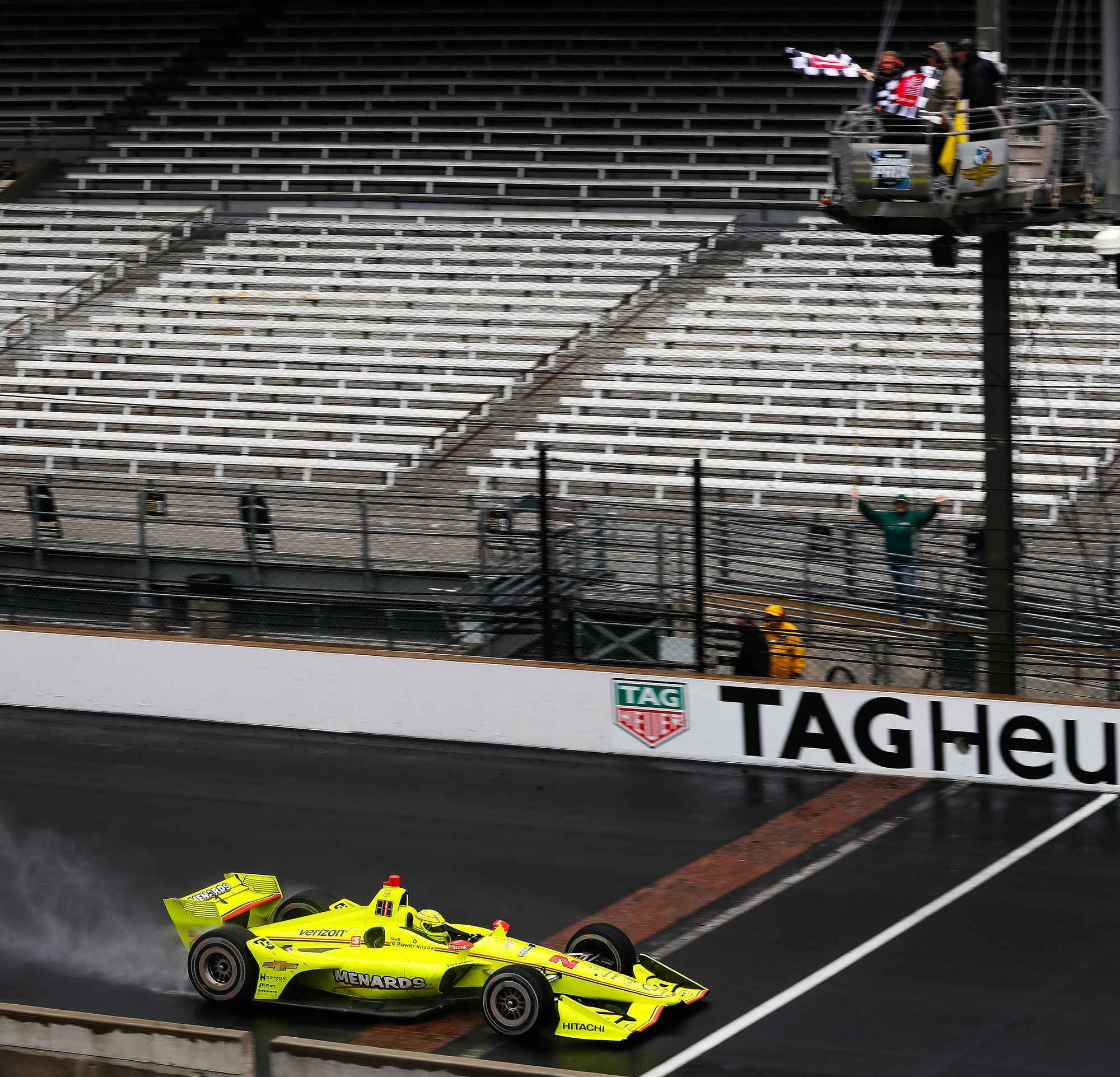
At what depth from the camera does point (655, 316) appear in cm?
2245

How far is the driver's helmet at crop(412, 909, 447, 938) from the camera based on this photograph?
30.3 ft

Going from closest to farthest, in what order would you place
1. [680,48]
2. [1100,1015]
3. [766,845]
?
[1100,1015] < [766,845] < [680,48]

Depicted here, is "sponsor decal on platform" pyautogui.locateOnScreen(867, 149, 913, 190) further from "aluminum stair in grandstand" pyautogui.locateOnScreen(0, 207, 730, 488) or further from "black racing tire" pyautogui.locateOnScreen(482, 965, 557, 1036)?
"aluminum stair in grandstand" pyautogui.locateOnScreen(0, 207, 730, 488)

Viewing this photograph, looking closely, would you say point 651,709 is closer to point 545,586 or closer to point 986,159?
point 545,586

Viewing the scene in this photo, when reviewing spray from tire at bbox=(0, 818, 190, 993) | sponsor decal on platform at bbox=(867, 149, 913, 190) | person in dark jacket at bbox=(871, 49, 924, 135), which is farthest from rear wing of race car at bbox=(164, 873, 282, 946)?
person in dark jacket at bbox=(871, 49, 924, 135)

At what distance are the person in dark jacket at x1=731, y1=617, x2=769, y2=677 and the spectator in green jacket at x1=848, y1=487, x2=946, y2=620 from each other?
131 cm

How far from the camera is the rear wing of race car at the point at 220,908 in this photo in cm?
980

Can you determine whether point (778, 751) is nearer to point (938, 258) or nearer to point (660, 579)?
point (660, 579)

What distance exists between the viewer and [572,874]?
11.6 metres

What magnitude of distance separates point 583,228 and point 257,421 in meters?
5.82

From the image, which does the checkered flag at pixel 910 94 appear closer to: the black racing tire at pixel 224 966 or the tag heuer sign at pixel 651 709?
the tag heuer sign at pixel 651 709

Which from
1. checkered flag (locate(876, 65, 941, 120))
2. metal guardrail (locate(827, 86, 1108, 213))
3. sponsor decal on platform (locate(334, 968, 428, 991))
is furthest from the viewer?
checkered flag (locate(876, 65, 941, 120))

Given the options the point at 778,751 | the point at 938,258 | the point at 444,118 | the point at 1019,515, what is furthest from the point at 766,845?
the point at 444,118

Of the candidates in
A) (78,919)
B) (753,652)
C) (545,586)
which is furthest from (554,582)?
(78,919)
